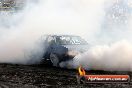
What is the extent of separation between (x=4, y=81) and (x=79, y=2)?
914 cm

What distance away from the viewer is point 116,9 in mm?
22156

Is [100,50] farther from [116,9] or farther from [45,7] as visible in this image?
[116,9]

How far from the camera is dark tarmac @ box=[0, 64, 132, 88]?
373 inches

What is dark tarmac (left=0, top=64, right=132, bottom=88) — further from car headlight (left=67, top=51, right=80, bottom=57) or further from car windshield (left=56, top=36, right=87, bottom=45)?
car windshield (left=56, top=36, right=87, bottom=45)

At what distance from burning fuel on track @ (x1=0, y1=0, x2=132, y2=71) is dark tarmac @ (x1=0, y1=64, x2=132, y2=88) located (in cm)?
60

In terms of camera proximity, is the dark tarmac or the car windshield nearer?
the dark tarmac

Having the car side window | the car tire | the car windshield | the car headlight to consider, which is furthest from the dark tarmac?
the car side window

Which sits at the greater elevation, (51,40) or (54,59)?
(51,40)

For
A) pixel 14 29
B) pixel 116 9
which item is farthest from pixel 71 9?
pixel 116 9

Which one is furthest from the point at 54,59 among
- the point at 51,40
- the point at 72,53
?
the point at 51,40

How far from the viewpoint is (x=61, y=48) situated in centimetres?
1355

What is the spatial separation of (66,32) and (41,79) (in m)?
6.96

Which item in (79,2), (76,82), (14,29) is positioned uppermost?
(79,2)

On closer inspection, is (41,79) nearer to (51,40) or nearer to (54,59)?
(54,59)
